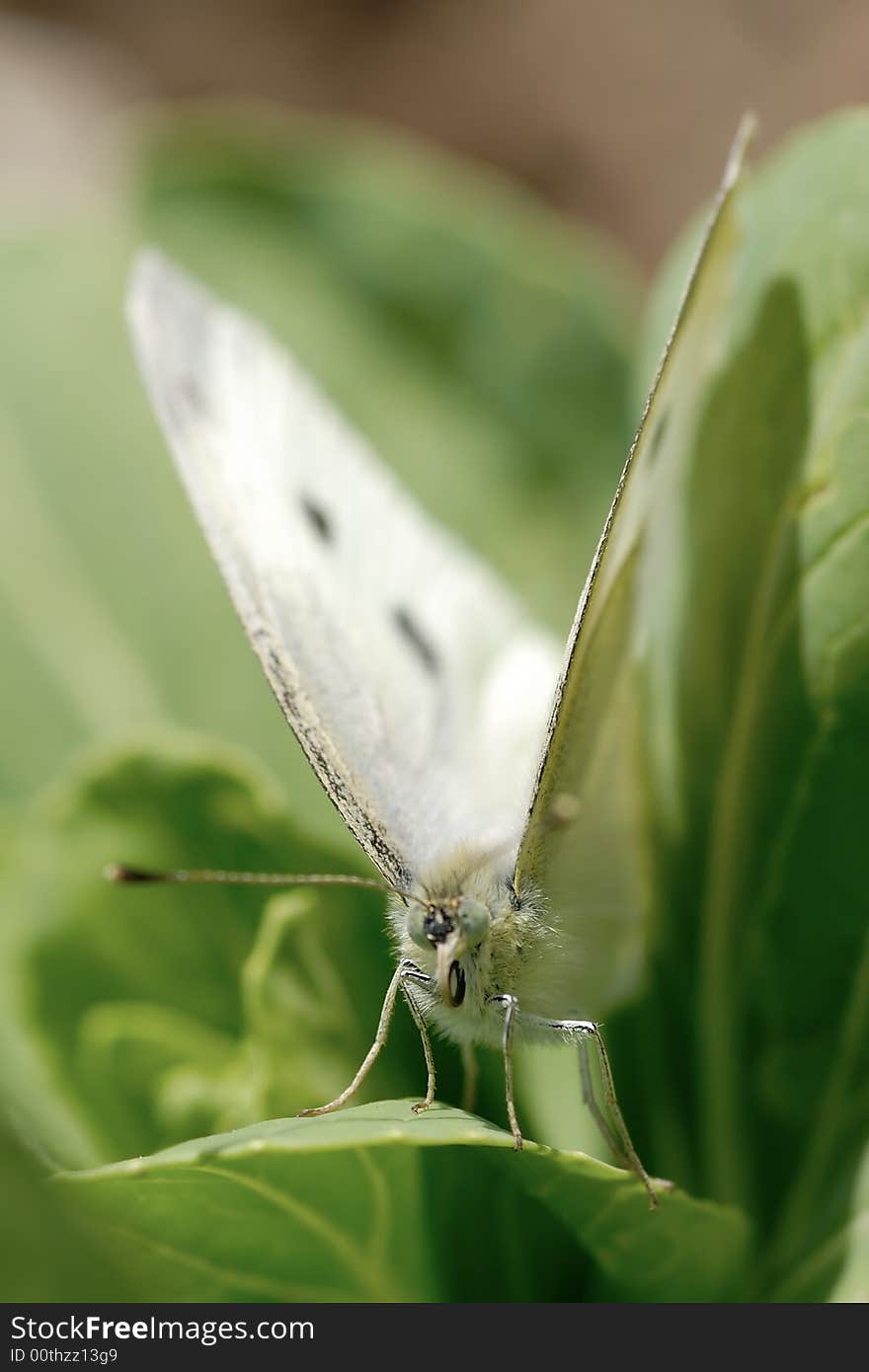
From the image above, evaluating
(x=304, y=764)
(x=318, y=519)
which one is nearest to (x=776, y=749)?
(x=318, y=519)

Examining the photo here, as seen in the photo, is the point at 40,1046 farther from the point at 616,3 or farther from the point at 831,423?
the point at 616,3

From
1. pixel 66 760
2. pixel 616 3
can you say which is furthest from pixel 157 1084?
pixel 616 3

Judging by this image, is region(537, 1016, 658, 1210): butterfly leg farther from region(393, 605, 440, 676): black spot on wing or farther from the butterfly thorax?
region(393, 605, 440, 676): black spot on wing

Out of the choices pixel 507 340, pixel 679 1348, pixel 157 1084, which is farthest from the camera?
pixel 507 340

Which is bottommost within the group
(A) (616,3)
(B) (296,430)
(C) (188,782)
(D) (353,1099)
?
(D) (353,1099)

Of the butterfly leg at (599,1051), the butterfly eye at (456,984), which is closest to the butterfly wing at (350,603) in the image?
the butterfly eye at (456,984)

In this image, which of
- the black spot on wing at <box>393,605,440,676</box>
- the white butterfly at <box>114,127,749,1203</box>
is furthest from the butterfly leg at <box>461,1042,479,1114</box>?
the black spot on wing at <box>393,605,440,676</box>

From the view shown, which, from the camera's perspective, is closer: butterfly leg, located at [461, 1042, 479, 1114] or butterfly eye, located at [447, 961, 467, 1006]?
butterfly eye, located at [447, 961, 467, 1006]

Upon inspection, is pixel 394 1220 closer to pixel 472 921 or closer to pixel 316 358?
pixel 472 921
